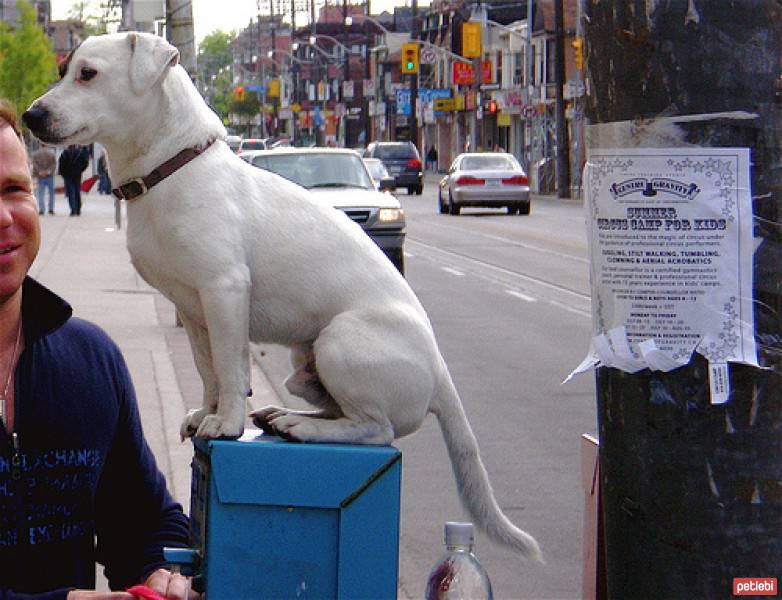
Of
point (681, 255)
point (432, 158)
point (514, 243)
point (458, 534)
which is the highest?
point (681, 255)

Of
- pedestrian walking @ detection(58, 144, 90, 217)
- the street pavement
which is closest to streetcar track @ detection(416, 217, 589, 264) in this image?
the street pavement

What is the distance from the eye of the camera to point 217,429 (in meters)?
3.54

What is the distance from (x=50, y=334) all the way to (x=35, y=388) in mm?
153

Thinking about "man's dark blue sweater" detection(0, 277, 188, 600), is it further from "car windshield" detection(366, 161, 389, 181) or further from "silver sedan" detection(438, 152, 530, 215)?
"silver sedan" detection(438, 152, 530, 215)

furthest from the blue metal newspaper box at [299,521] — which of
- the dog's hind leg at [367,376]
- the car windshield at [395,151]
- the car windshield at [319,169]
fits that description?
the car windshield at [395,151]

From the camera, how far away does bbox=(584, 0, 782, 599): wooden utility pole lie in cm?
278

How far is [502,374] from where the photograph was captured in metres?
12.6

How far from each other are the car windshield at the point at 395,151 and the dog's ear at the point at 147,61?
2048 inches

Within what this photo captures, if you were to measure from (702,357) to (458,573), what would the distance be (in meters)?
0.84

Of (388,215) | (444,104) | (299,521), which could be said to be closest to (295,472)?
(299,521)

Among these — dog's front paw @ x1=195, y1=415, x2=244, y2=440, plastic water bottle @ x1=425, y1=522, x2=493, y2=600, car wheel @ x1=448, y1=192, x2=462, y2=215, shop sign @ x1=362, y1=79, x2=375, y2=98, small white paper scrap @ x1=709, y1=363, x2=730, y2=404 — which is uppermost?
small white paper scrap @ x1=709, y1=363, x2=730, y2=404

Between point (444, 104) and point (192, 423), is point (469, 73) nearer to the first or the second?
point (444, 104)

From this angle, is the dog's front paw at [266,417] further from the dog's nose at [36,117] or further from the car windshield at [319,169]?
the car windshield at [319,169]

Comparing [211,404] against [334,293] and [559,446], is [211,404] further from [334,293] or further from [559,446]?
[559,446]
